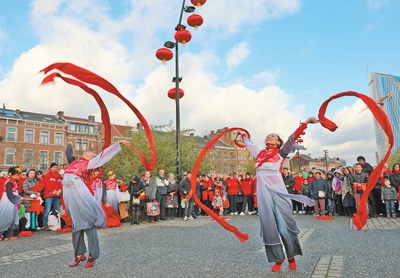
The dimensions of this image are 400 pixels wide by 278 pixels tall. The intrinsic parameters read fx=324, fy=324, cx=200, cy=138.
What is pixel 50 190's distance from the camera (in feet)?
33.9

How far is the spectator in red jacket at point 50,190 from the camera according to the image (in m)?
10.3

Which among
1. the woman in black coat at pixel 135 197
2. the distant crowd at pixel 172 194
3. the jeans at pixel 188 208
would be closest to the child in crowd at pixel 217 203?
the distant crowd at pixel 172 194

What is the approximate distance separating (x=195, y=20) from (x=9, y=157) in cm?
4284

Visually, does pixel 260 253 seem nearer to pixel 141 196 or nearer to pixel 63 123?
pixel 141 196

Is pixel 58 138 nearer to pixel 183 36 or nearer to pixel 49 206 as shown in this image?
pixel 49 206

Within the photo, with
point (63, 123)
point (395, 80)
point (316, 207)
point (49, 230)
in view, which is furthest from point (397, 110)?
point (49, 230)

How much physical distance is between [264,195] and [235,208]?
1106cm

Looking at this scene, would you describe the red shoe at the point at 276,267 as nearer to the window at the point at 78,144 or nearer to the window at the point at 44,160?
the window at the point at 44,160

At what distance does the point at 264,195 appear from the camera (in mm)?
5000

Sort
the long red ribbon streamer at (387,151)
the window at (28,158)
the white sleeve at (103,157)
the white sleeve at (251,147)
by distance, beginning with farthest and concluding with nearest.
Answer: the window at (28,158), the white sleeve at (251,147), the white sleeve at (103,157), the long red ribbon streamer at (387,151)

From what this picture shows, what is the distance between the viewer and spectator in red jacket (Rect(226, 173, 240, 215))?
51.0ft

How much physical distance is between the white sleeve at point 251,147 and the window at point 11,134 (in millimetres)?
47323

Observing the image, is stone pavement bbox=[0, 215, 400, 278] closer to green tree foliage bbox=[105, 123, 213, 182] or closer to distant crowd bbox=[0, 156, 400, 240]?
distant crowd bbox=[0, 156, 400, 240]

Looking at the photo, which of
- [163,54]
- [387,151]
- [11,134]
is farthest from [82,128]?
[387,151]
